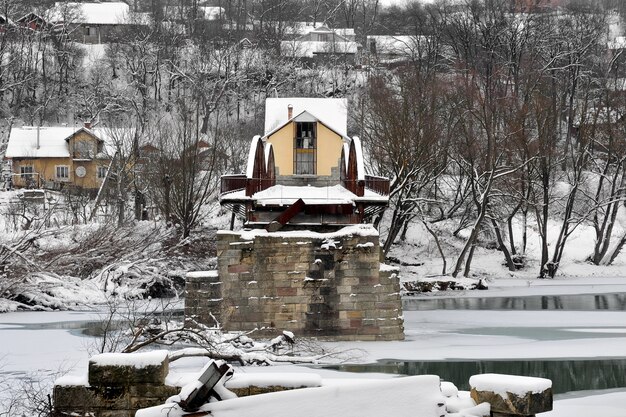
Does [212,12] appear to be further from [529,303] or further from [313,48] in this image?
[529,303]

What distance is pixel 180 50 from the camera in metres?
70.6

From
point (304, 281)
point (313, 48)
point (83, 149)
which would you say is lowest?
point (304, 281)

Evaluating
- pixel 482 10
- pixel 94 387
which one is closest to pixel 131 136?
pixel 482 10

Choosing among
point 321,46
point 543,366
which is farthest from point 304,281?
point 321,46

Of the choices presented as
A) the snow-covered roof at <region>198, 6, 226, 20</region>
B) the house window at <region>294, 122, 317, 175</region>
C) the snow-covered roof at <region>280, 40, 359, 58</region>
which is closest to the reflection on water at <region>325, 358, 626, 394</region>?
the house window at <region>294, 122, 317, 175</region>

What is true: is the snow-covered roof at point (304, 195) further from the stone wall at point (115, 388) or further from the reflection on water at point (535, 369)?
the stone wall at point (115, 388)

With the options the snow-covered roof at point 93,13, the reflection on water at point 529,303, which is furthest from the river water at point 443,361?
Answer: the snow-covered roof at point 93,13

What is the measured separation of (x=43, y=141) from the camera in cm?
5400

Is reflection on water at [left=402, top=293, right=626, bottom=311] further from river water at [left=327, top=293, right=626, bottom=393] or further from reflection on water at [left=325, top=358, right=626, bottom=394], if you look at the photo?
reflection on water at [left=325, top=358, right=626, bottom=394]

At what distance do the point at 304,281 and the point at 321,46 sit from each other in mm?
50136

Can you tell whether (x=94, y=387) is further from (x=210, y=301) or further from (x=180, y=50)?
(x=180, y=50)

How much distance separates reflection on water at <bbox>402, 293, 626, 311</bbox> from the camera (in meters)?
29.3

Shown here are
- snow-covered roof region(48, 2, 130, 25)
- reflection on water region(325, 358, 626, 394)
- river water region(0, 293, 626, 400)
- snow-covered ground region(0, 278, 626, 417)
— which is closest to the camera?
snow-covered ground region(0, 278, 626, 417)

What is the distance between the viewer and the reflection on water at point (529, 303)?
96.3 ft
